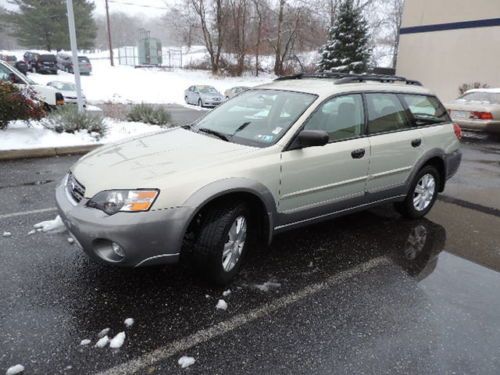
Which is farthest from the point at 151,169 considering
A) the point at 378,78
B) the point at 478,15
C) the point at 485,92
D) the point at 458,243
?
the point at 478,15

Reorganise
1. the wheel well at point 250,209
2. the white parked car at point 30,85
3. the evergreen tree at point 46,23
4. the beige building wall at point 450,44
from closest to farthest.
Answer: the wheel well at point 250,209
the white parked car at point 30,85
the beige building wall at point 450,44
the evergreen tree at point 46,23

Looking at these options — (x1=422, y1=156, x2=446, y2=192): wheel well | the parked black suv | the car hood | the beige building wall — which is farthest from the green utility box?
the car hood

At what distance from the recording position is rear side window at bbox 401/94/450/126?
4.70 meters

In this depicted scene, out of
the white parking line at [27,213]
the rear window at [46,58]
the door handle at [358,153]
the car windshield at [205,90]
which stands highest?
the rear window at [46,58]

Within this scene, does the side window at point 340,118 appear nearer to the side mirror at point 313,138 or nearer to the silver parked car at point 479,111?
the side mirror at point 313,138

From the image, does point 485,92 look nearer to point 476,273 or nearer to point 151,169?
point 476,273

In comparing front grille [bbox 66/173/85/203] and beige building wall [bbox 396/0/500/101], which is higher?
beige building wall [bbox 396/0/500/101]

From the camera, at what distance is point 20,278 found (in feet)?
10.8

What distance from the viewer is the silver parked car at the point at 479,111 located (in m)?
11.2

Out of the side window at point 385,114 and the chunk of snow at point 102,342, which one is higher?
the side window at point 385,114

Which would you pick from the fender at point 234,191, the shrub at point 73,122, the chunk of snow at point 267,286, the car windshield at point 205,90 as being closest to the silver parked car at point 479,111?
the shrub at point 73,122

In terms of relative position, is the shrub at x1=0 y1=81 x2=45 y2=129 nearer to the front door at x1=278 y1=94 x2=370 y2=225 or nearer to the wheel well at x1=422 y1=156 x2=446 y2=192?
the front door at x1=278 y1=94 x2=370 y2=225

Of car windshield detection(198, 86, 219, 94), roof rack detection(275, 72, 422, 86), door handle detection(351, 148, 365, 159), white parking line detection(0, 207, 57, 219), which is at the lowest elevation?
white parking line detection(0, 207, 57, 219)

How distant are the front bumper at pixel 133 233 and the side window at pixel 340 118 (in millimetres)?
1550
